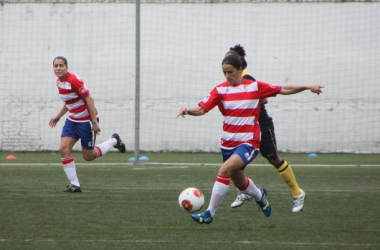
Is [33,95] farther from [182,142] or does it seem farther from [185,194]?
[185,194]

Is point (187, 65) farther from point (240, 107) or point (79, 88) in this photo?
point (240, 107)

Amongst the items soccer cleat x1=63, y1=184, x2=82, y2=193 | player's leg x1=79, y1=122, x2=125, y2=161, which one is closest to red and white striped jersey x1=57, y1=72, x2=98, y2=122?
player's leg x1=79, y1=122, x2=125, y2=161

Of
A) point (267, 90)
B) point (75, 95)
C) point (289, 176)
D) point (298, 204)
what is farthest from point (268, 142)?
point (75, 95)

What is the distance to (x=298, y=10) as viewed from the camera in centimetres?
2002

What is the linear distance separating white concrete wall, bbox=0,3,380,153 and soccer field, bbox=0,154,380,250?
6.98 m

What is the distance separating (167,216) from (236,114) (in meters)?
1.40

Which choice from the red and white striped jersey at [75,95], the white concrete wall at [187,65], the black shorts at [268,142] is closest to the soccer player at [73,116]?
the red and white striped jersey at [75,95]

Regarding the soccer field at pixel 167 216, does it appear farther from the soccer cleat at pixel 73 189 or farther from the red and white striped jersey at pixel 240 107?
the red and white striped jersey at pixel 240 107

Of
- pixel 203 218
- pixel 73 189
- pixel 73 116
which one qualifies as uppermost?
pixel 73 116

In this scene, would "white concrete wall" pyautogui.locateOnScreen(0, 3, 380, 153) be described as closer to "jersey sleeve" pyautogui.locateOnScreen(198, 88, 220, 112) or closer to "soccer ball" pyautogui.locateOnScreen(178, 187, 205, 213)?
"jersey sleeve" pyautogui.locateOnScreen(198, 88, 220, 112)

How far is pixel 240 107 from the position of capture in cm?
741

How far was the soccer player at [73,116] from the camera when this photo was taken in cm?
1038

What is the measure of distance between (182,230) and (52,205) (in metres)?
2.46

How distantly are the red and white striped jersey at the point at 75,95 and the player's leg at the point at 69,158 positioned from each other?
18 centimetres
